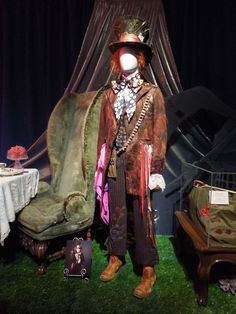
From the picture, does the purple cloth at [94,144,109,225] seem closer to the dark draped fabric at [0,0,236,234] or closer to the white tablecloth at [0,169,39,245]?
the white tablecloth at [0,169,39,245]

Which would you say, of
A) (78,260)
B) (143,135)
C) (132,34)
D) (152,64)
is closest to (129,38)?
(132,34)

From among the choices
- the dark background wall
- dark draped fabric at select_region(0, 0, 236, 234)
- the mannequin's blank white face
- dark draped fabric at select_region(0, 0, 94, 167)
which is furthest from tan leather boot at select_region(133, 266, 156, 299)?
dark draped fabric at select_region(0, 0, 94, 167)

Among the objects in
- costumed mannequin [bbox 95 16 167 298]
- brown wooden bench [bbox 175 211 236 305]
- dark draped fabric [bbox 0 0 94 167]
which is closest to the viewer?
brown wooden bench [bbox 175 211 236 305]

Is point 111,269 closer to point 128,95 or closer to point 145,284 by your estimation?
point 145,284

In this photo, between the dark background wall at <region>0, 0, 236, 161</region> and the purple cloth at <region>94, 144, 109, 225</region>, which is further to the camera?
the dark background wall at <region>0, 0, 236, 161</region>

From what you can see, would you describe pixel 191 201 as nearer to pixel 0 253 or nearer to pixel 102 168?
pixel 102 168

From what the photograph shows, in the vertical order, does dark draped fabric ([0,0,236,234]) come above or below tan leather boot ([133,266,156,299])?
above

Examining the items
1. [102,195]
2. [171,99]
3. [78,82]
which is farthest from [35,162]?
[171,99]

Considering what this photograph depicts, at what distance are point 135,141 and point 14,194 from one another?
917 millimetres

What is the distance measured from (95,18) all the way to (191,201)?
1.74 m

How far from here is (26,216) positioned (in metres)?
2.09

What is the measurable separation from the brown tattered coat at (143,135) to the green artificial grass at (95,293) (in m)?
0.64

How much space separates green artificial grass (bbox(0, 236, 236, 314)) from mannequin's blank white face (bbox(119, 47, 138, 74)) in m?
1.38

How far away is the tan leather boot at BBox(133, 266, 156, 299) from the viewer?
1.84 m
